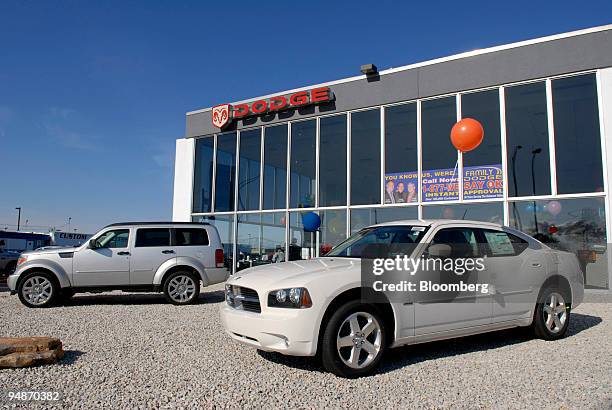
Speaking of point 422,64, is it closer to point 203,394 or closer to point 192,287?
point 192,287

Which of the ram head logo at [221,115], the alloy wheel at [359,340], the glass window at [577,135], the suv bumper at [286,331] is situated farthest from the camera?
the ram head logo at [221,115]

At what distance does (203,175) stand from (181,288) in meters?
8.69

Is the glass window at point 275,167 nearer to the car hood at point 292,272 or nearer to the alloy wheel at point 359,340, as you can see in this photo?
the car hood at point 292,272

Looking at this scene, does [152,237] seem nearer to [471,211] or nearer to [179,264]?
[179,264]

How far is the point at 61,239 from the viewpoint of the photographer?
3597 centimetres

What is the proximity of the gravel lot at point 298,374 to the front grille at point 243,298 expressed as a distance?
61 centimetres

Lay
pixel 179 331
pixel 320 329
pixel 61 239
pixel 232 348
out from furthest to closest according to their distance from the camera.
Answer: pixel 61 239 < pixel 179 331 < pixel 232 348 < pixel 320 329

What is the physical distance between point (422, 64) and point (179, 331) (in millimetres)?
10667

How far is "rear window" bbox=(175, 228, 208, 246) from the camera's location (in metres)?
9.91

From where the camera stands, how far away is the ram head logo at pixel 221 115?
16875mm

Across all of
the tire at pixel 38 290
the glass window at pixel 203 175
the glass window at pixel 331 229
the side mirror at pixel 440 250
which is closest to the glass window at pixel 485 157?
the glass window at pixel 331 229

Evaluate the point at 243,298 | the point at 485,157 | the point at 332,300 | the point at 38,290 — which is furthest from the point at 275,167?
the point at 332,300

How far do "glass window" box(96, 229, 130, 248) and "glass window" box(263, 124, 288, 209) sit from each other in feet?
22.3

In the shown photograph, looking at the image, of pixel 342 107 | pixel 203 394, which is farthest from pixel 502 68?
pixel 203 394
